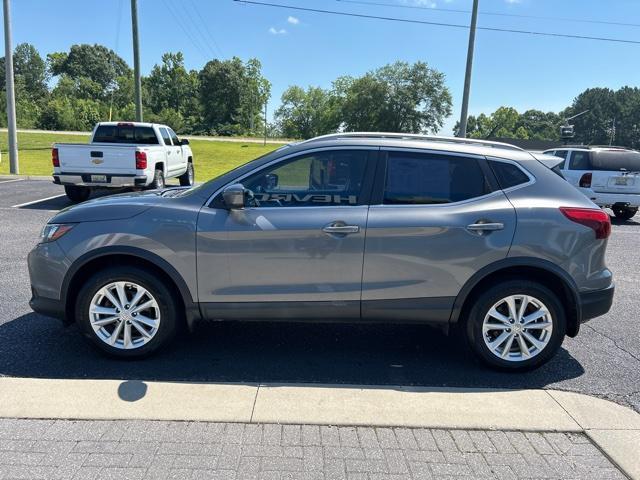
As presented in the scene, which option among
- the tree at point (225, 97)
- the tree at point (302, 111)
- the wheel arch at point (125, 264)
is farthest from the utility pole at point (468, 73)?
the tree at point (302, 111)

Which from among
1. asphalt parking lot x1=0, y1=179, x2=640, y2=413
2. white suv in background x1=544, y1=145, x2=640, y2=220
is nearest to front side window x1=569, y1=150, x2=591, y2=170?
white suv in background x1=544, y1=145, x2=640, y2=220

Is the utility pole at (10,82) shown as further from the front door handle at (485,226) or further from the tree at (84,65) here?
the tree at (84,65)

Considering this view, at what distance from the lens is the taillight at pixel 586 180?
11477 millimetres

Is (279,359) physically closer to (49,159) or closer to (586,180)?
(586,180)

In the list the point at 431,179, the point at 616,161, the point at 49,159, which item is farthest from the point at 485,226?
the point at 49,159

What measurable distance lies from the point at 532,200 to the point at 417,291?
1.08 m

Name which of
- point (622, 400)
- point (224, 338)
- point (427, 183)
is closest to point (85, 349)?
point (224, 338)

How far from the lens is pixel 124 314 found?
3586mm

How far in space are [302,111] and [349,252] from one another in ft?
312

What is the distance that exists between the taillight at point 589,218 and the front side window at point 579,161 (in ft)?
30.6

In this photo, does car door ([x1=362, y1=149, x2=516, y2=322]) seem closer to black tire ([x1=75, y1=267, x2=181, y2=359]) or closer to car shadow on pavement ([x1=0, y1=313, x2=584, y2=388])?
car shadow on pavement ([x1=0, y1=313, x2=584, y2=388])

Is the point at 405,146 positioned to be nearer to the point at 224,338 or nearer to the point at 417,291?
the point at 417,291

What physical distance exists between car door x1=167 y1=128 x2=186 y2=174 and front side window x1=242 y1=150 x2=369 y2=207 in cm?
965

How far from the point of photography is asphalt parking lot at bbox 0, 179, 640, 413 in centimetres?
351
